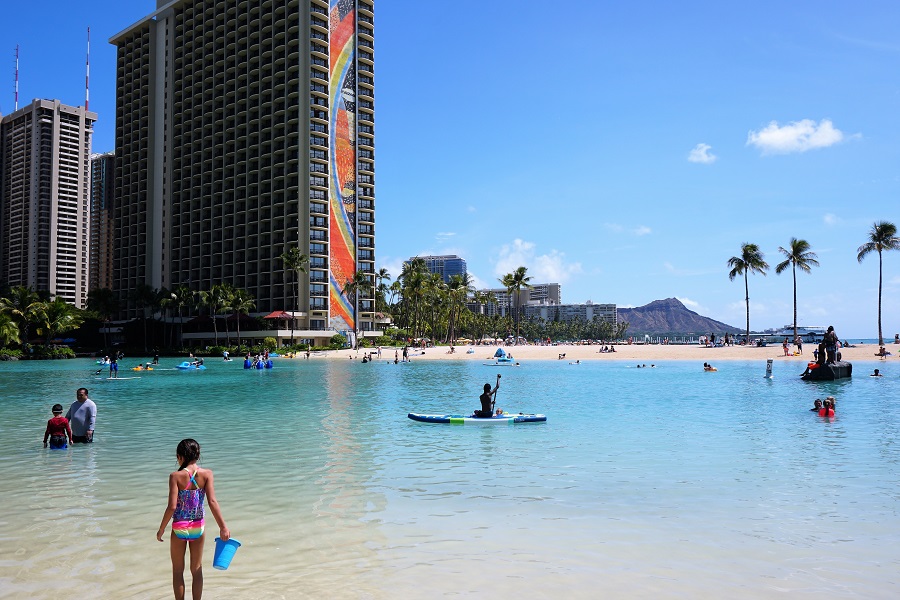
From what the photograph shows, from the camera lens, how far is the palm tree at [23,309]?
87812 mm

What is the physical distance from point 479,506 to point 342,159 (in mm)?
111292

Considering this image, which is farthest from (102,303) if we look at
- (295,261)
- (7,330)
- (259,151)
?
(259,151)

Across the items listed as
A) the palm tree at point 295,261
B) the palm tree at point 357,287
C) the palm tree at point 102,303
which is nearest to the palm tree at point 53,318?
the palm tree at point 102,303

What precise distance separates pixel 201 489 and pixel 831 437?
61.8ft

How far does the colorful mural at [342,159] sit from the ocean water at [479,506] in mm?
90452

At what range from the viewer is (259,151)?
119938 millimetres

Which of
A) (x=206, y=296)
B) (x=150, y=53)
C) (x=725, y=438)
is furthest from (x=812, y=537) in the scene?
(x=150, y=53)

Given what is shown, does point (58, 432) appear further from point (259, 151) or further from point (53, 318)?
point (259, 151)

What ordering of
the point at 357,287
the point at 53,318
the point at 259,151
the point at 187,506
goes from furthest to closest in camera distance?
the point at 259,151 < the point at 357,287 < the point at 53,318 < the point at 187,506

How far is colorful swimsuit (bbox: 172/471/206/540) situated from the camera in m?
6.20

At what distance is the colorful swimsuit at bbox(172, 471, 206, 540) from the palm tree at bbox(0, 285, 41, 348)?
97682mm

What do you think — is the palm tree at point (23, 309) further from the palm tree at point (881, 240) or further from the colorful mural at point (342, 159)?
the palm tree at point (881, 240)

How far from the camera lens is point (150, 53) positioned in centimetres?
14000

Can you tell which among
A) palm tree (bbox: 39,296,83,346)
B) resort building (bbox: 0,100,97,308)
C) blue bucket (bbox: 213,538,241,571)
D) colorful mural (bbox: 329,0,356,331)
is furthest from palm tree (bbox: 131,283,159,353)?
blue bucket (bbox: 213,538,241,571)
